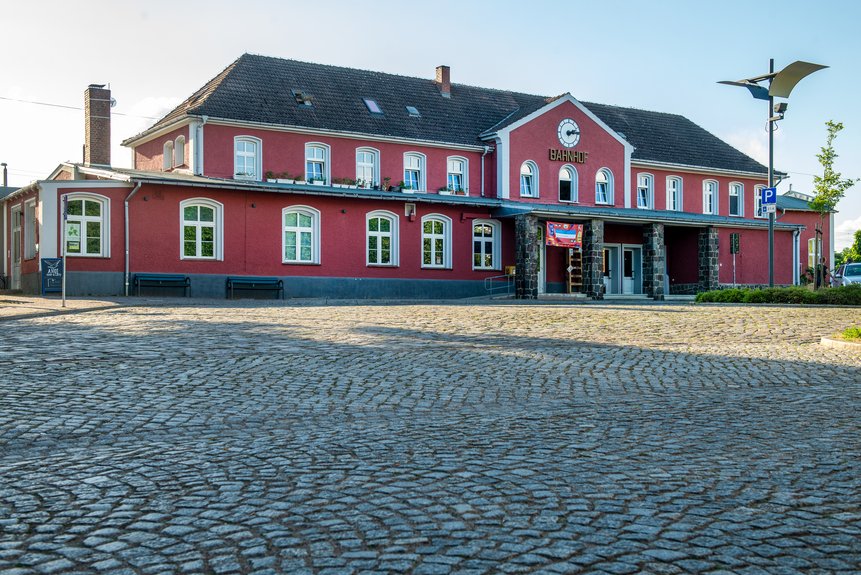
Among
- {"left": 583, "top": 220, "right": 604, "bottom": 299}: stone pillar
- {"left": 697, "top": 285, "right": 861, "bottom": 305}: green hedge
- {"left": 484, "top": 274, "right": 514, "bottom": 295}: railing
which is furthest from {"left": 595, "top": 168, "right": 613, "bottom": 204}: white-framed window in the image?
{"left": 697, "top": 285, "right": 861, "bottom": 305}: green hedge

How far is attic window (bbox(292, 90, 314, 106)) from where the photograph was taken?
1396 inches

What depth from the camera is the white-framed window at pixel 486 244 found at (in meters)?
35.7

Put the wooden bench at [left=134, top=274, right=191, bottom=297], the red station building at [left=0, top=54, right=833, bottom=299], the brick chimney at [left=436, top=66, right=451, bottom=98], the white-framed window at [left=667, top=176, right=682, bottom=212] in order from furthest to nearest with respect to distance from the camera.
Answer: the white-framed window at [left=667, top=176, right=682, bottom=212], the brick chimney at [left=436, top=66, right=451, bottom=98], the red station building at [left=0, top=54, right=833, bottom=299], the wooden bench at [left=134, top=274, right=191, bottom=297]

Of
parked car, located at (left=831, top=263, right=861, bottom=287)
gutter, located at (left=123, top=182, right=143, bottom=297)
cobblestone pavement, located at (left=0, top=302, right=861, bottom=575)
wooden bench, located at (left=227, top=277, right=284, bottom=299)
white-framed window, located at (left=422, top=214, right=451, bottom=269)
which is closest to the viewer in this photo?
cobblestone pavement, located at (left=0, top=302, right=861, bottom=575)

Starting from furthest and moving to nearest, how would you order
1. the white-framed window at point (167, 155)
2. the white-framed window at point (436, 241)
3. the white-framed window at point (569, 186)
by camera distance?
the white-framed window at point (569, 186) → the white-framed window at point (167, 155) → the white-framed window at point (436, 241)

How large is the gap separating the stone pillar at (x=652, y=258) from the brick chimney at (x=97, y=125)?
861 inches

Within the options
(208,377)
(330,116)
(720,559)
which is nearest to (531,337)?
(208,377)

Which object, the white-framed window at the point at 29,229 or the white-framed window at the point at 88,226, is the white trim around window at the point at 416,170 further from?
the white-framed window at the point at 29,229

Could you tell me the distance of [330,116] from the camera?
35.4 metres

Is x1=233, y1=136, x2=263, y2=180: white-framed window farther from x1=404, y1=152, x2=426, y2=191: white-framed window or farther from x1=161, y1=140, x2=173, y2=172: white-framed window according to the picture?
x1=404, y1=152, x2=426, y2=191: white-framed window

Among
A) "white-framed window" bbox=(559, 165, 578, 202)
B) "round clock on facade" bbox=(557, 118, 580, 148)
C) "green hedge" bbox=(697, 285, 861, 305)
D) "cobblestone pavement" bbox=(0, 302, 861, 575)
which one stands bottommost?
"cobblestone pavement" bbox=(0, 302, 861, 575)

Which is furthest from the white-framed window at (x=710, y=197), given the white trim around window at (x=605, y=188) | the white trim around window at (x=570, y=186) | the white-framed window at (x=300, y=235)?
the white-framed window at (x=300, y=235)

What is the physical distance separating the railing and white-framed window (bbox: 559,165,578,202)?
19.0 ft

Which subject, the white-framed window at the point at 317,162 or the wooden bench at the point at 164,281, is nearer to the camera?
the wooden bench at the point at 164,281
